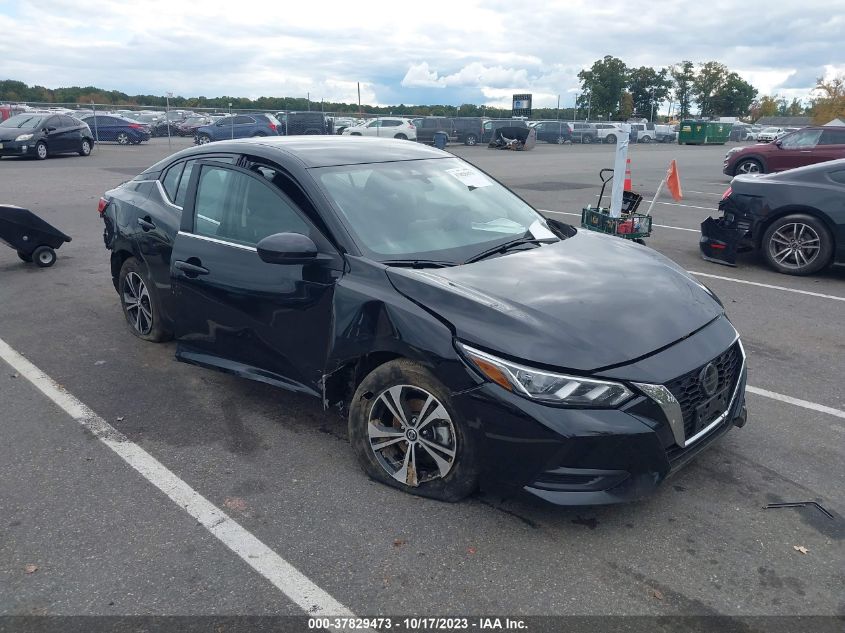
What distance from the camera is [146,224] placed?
17.4 ft

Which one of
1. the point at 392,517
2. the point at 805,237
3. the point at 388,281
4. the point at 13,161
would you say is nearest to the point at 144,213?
the point at 388,281

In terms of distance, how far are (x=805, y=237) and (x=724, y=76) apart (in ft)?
358

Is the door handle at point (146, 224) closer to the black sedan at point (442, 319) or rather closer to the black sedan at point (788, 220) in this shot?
the black sedan at point (442, 319)

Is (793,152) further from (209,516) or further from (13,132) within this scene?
(13,132)

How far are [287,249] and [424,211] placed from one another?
92 centimetres

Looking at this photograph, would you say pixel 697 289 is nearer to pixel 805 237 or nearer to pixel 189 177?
pixel 189 177

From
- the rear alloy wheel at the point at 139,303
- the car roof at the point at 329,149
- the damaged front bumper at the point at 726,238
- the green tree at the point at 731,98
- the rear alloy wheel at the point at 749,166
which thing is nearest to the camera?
the car roof at the point at 329,149

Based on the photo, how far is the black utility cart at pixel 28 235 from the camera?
809 centimetres

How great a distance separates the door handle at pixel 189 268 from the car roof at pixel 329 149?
Result: 0.78 metres

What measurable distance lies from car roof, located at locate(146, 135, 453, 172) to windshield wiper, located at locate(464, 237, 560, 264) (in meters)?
0.96

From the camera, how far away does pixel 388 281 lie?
3.57 metres

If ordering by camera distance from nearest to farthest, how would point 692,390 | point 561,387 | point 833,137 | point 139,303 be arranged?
point 561,387, point 692,390, point 139,303, point 833,137

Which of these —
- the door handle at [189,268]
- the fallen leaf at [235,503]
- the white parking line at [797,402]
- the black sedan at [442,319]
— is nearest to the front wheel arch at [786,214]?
the white parking line at [797,402]

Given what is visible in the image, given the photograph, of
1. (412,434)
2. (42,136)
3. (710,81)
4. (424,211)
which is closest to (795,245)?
(424,211)
